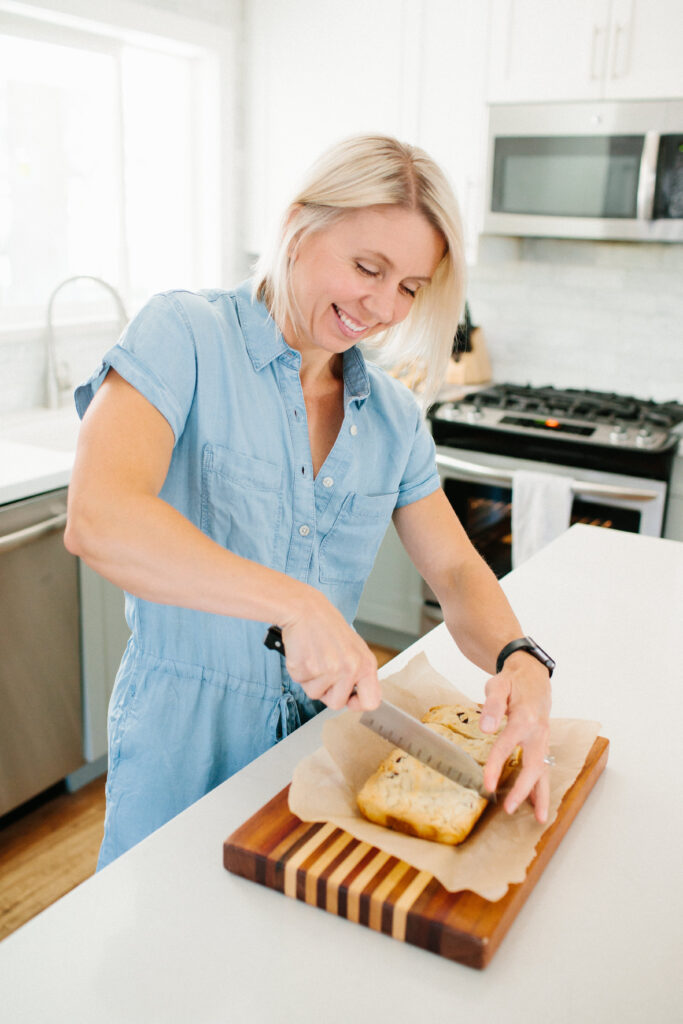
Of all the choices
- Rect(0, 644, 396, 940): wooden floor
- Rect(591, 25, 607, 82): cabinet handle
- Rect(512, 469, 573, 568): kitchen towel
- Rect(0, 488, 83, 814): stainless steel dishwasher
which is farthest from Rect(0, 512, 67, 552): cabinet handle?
Rect(591, 25, 607, 82): cabinet handle

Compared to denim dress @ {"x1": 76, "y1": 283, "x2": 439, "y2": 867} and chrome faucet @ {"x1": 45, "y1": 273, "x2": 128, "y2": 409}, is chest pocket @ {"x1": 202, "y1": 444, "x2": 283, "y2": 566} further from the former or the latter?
chrome faucet @ {"x1": 45, "y1": 273, "x2": 128, "y2": 409}

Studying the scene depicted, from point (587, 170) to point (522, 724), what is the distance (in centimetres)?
223

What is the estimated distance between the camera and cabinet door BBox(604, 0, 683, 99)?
2.49 meters

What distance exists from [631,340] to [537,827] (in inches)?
102

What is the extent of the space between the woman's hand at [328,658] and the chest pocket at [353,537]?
0.36 meters

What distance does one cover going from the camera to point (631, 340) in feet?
10.3

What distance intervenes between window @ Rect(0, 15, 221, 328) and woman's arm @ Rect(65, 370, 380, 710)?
7.08 feet

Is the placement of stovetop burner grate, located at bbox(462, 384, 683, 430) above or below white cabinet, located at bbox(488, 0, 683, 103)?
below

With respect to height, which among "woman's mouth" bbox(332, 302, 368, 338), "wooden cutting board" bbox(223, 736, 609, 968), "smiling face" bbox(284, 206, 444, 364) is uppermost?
"smiling face" bbox(284, 206, 444, 364)

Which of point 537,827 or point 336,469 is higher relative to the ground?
point 336,469

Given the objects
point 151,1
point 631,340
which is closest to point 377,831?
point 631,340

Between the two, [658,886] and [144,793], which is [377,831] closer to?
[658,886]

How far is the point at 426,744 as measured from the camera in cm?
91

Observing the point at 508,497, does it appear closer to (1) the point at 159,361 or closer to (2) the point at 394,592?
(2) the point at 394,592
